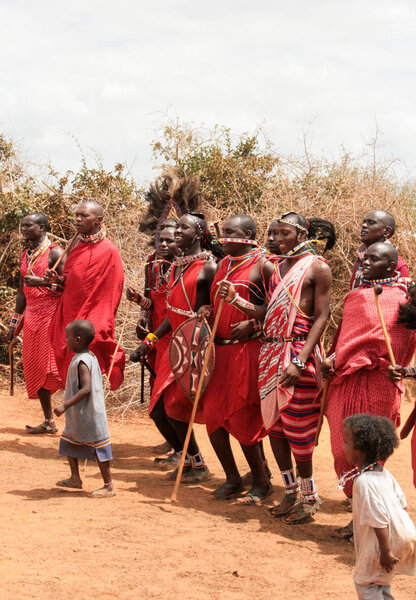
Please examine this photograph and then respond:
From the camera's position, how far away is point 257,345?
5512mm

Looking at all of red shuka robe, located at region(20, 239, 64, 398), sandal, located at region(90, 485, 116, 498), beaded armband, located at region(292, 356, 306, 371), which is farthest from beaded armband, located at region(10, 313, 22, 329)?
beaded armband, located at region(292, 356, 306, 371)

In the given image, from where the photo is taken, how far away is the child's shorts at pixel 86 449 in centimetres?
531

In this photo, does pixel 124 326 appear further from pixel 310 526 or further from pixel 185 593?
pixel 185 593

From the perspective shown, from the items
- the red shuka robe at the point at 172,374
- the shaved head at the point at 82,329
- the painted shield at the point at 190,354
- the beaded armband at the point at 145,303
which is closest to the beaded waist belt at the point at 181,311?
the red shuka robe at the point at 172,374

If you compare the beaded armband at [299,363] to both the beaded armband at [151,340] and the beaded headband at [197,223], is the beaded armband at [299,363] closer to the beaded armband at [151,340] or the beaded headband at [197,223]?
the beaded headband at [197,223]

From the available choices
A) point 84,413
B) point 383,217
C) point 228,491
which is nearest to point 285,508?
point 228,491

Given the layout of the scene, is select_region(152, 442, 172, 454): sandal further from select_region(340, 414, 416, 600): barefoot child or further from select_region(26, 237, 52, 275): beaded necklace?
select_region(340, 414, 416, 600): barefoot child

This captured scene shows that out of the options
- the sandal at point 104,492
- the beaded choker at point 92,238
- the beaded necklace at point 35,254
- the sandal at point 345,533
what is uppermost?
the beaded choker at point 92,238

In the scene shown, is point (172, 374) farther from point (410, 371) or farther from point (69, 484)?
point (410, 371)

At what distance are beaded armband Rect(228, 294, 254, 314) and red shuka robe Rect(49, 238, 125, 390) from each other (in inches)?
78.5

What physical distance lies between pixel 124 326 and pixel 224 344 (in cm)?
418

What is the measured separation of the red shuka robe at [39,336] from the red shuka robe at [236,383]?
8.82 feet

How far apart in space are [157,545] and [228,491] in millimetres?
1290

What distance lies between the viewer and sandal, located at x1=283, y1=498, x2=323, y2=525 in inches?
197
